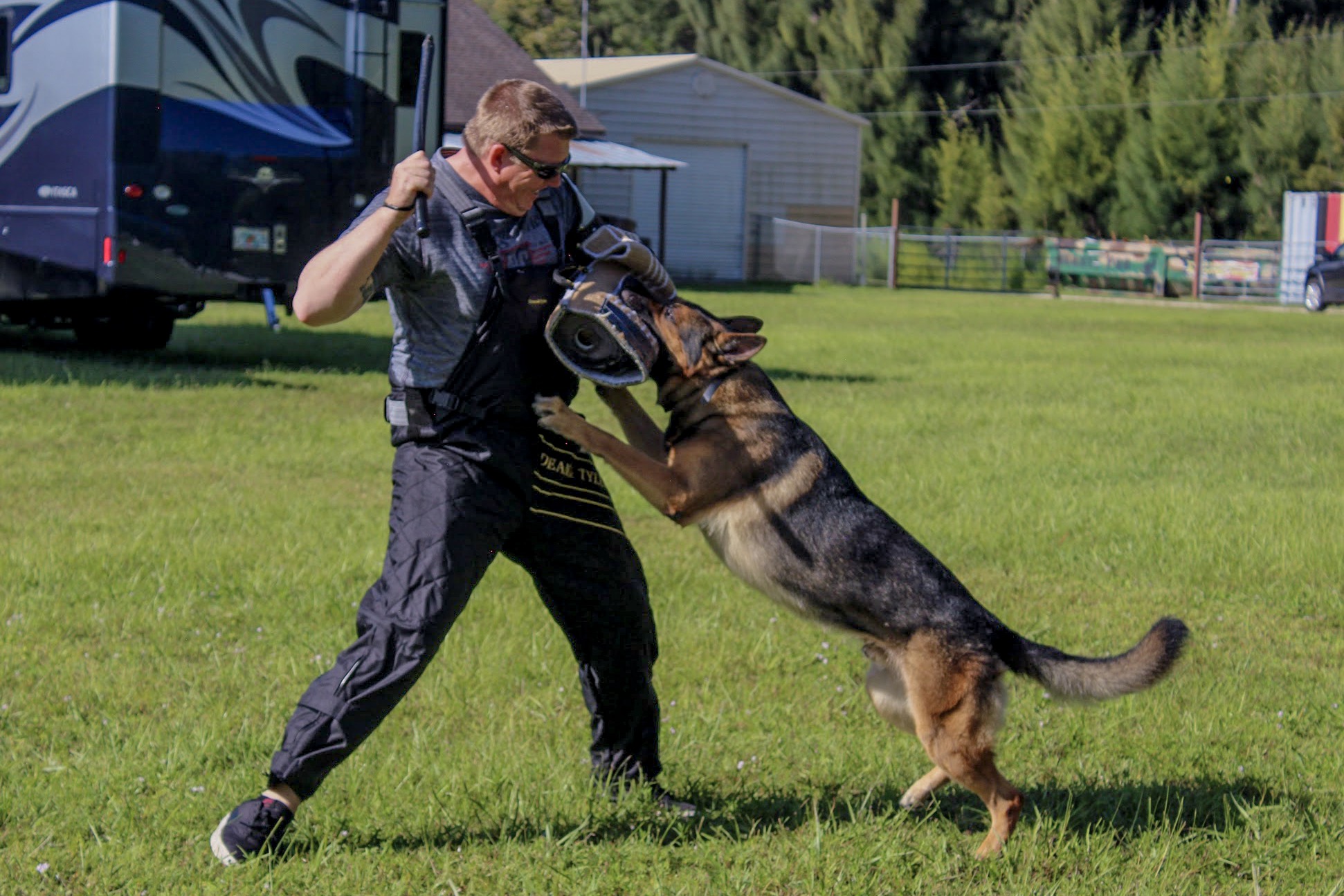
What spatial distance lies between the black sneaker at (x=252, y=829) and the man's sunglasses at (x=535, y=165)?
169cm

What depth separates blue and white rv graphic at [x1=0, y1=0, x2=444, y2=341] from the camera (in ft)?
40.4

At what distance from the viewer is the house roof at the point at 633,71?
36062 mm

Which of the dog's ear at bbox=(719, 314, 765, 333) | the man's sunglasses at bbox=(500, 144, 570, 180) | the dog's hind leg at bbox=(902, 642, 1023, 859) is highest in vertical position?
the man's sunglasses at bbox=(500, 144, 570, 180)

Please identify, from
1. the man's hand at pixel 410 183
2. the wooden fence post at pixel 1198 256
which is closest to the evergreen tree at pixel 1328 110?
the wooden fence post at pixel 1198 256

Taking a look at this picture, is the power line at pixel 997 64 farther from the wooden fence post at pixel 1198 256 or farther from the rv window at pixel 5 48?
the rv window at pixel 5 48

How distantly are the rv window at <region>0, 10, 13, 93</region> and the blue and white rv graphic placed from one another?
0.05 ft

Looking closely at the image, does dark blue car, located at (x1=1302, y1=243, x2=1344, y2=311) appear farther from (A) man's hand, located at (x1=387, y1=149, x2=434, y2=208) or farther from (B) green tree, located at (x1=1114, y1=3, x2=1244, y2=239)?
(A) man's hand, located at (x1=387, y1=149, x2=434, y2=208)

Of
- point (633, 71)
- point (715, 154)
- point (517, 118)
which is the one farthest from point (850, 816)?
point (715, 154)

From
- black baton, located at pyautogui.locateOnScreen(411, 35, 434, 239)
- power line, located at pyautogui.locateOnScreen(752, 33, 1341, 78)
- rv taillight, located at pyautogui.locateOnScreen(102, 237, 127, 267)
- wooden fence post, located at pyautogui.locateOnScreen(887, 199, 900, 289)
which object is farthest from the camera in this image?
power line, located at pyautogui.locateOnScreen(752, 33, 1341, 78)

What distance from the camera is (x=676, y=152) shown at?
38344mm

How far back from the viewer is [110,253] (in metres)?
12.2

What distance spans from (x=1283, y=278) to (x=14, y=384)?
30.3 meters

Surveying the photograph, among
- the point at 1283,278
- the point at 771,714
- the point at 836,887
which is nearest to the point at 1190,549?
the point at 771,714

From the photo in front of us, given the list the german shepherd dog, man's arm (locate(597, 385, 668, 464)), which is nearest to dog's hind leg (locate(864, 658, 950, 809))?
the german shepherd dog
